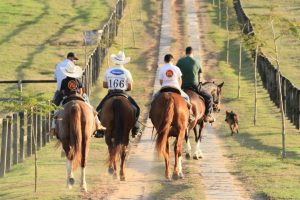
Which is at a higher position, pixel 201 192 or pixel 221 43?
pixel 201 192

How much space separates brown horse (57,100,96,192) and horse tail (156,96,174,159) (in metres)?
1.93

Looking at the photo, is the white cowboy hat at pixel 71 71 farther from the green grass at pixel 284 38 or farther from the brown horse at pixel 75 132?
the green grass at pixel 284 38

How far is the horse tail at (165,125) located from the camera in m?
22.0

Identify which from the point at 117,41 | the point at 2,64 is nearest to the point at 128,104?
the point at 2,64

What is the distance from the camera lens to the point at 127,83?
2286 centimetres

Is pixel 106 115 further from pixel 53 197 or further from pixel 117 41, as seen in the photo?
pixel 117 41

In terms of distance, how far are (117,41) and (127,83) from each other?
137 feet

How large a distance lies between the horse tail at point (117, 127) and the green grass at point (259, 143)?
11.3ft

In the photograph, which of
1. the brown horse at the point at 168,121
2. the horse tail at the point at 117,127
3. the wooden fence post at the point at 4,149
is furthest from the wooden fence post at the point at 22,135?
the brown horse at the point at 168,121

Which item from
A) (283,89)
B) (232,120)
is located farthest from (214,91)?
(283,89)

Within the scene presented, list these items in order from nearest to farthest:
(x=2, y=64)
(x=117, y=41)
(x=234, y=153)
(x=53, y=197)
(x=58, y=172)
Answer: (x=53, y=197) < (x=58, y=172) < (x=234, y=153) < (x=2, y=64) < (x=117, y=41)

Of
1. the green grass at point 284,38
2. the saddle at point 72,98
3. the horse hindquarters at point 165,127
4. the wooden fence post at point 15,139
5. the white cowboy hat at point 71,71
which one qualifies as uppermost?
the white cowboy hat at point 71,71

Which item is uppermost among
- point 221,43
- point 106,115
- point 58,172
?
point 106,115

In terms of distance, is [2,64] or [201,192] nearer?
[201,192]
